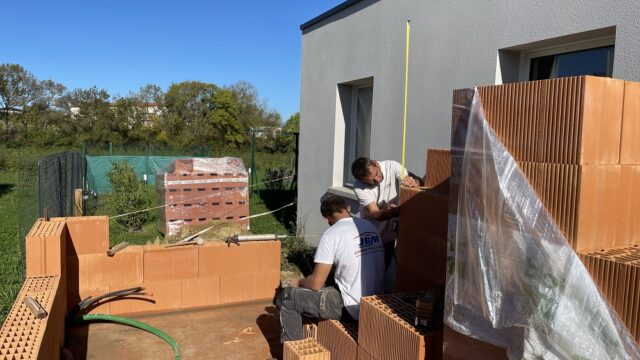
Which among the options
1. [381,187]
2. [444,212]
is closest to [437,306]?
[444,212]

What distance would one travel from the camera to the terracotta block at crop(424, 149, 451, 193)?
124 inches

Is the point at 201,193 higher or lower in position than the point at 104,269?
higher

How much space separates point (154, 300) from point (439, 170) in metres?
3.41

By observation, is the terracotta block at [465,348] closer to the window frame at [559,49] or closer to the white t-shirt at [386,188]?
the white t-shirt at [386,188]

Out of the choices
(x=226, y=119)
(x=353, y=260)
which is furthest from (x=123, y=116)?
(x=353, y=260)

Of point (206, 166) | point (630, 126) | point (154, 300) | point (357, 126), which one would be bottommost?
point (154, 300)

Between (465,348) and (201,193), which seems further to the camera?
→ (201,193)

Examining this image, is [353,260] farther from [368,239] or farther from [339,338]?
[339,338]

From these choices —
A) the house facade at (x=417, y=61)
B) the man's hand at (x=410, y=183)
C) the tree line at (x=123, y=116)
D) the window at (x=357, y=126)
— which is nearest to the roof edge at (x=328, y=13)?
the house facade at (x=417, y=61)

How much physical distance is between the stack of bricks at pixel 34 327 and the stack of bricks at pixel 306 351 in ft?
4.80

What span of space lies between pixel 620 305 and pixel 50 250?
13.0ft

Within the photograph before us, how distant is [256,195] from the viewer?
1608 centimetres

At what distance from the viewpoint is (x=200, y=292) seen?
17.4 feet

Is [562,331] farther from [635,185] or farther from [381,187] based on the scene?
[381,187]
